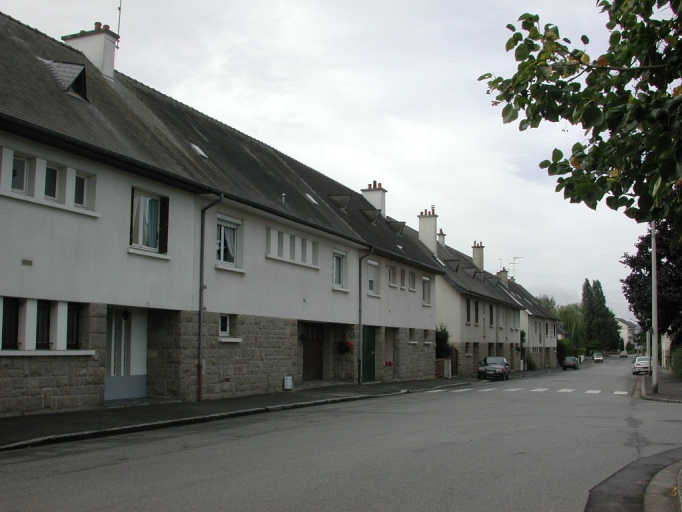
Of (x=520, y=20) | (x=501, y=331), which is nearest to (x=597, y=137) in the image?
(x=520, y=20)

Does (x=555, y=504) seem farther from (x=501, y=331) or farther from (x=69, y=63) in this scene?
(x=501, y=331)

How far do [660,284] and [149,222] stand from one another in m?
26.5

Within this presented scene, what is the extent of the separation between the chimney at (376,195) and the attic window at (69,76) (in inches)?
939

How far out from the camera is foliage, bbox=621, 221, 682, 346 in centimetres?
3403

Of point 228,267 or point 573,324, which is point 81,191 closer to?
point 228,267

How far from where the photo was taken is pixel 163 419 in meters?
14.1

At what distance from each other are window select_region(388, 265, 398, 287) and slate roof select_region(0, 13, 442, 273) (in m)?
3.39

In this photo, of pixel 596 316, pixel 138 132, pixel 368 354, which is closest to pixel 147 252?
pixel 138 132

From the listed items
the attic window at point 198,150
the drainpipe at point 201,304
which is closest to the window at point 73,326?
the drainpipe at point 201,304

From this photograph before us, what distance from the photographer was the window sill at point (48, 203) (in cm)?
1321

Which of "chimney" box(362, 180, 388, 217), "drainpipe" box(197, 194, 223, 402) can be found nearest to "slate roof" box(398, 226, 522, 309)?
"chimney" box(362, 180, 388, 217)

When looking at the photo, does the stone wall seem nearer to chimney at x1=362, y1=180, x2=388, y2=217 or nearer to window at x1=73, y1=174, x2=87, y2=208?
window at x1=73, y1=174, x2=87, y2=208

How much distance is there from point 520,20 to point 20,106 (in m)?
10.6

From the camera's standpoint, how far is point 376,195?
39.7 metres
